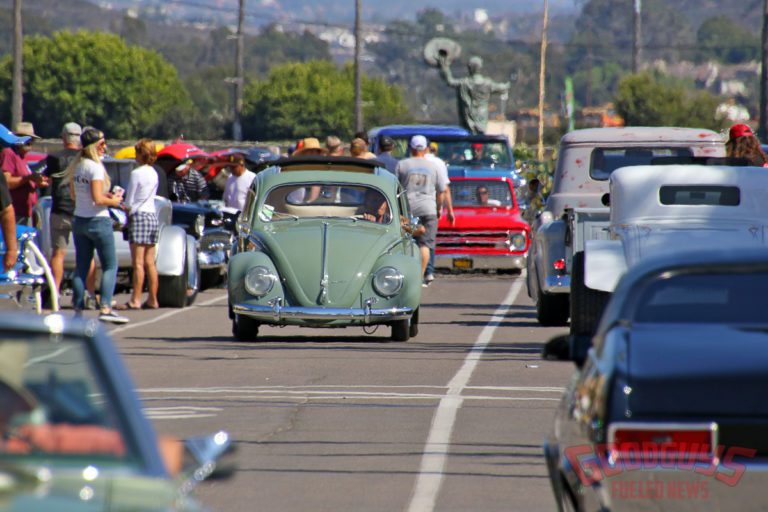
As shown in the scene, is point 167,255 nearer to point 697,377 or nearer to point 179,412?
point 179,412

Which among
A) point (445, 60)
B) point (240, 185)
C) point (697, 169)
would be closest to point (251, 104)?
point (445, 60)

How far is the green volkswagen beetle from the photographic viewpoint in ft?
47.8

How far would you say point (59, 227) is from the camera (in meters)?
17.3

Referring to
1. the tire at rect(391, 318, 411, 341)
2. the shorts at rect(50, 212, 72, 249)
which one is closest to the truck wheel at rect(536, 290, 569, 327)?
the tire at rect(391, 318, 411, 341)

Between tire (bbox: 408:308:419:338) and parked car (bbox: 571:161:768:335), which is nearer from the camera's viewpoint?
parked car (bbox: 571:161:768:335)

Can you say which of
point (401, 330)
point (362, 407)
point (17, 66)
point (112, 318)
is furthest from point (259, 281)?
point (17, 66)

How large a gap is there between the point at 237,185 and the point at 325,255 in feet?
23.9

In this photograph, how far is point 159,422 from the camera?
397 inches

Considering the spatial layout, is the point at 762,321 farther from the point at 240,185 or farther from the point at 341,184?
the point at 240,185

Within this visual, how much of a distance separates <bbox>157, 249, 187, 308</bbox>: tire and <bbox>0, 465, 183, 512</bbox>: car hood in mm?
14289

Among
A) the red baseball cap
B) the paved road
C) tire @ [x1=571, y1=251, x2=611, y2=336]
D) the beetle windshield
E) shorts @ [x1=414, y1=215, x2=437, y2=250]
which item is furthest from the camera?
shorts @ [x1=414, y1=215, x2=437, y2=250]

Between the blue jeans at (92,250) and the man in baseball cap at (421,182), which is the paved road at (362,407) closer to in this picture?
the blue jeans at (92,250)

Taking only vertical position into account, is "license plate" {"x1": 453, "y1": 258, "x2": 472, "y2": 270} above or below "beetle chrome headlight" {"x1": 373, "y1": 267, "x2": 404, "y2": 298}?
below

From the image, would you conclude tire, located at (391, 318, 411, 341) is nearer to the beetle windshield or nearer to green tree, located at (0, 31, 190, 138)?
the beetle windshield
